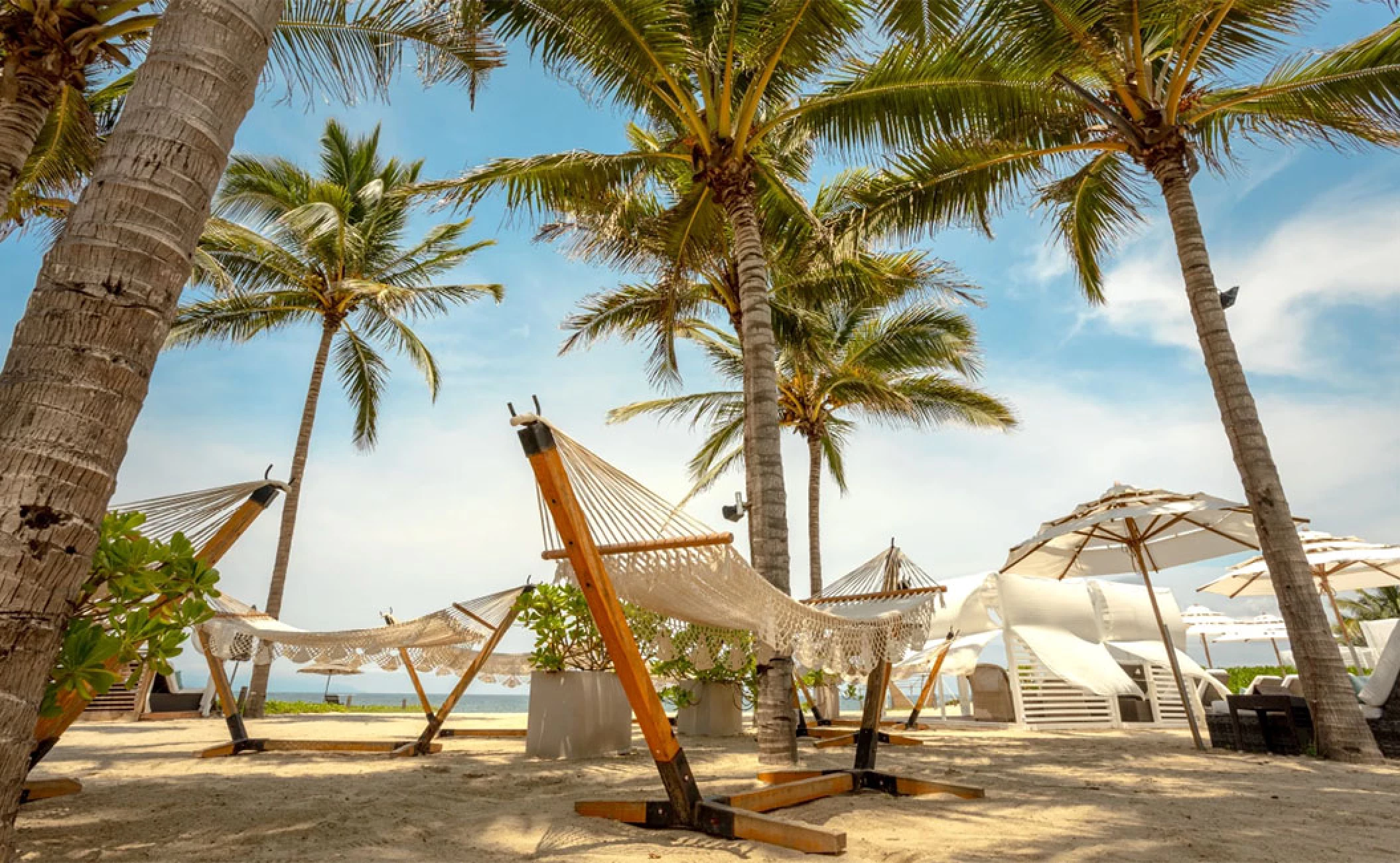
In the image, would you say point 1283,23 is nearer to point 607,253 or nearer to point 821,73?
point 821,73

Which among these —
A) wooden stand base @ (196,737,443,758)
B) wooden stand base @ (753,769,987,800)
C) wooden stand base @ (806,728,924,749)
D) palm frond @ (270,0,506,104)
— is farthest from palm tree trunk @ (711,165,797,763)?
wooden stand base @ (196,737,443,758)

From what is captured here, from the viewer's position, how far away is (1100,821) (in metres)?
2.92

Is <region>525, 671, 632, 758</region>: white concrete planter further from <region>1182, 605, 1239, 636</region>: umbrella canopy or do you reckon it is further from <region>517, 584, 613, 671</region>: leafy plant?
<region>1182, 605, 1239, 636</region>: umbrella canopy

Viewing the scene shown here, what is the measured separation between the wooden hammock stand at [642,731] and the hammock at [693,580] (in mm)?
82

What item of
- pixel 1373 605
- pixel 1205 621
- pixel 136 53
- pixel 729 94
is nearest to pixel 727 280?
pixel 729 94

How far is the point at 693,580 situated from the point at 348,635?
12.7ft

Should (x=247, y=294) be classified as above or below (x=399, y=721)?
above

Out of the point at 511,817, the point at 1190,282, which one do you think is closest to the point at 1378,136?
the point at 1190,282

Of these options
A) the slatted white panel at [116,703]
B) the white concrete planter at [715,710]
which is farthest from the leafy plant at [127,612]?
the slatted white panel at [116,703]

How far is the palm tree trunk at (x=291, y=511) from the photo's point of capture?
32.3 feet

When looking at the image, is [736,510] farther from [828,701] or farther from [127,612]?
[828,701]

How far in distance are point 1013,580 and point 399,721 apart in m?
8.34

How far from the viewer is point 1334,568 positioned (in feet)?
29.7

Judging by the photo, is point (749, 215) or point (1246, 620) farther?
point (1246, 620)
